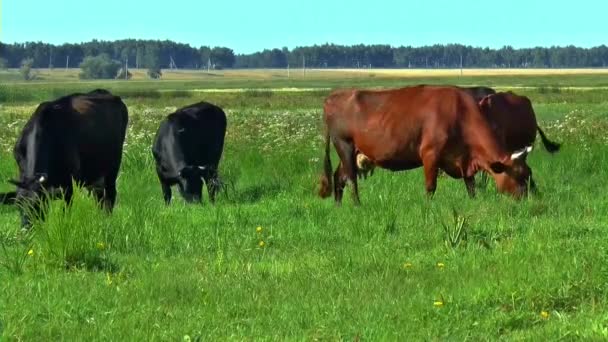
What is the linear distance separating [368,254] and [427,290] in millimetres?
1353

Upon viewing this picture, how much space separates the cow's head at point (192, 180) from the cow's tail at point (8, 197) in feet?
14.1

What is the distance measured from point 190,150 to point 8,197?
568cm

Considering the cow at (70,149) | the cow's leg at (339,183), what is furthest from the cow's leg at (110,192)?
the cow's leg at (339,183)

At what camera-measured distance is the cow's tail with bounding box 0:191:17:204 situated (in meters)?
10.8

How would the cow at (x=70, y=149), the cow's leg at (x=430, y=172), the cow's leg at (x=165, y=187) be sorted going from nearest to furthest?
the cow at (x=70, y=149)
the cow's leg at (x=430, y=172)
the cow's leg at (x=165, y=187)

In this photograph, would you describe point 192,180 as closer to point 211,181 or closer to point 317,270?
point 211,181

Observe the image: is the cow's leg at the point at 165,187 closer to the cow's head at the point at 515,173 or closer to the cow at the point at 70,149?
the cow at the point at 70,149

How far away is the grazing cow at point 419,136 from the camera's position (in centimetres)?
1241

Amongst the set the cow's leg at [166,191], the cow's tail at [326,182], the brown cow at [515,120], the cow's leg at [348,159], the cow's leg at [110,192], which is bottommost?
the cow's leg at [166,191]

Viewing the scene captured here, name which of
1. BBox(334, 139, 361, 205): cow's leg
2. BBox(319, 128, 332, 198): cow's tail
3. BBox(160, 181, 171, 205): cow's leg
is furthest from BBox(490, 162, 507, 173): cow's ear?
BBox(160, 181, 171, 205): cow's leg

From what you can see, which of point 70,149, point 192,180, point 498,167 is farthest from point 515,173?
point 70,149

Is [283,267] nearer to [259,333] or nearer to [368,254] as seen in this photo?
[368,254]

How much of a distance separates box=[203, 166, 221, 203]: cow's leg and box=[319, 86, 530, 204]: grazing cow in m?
1.84

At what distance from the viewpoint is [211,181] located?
15.0 meters
